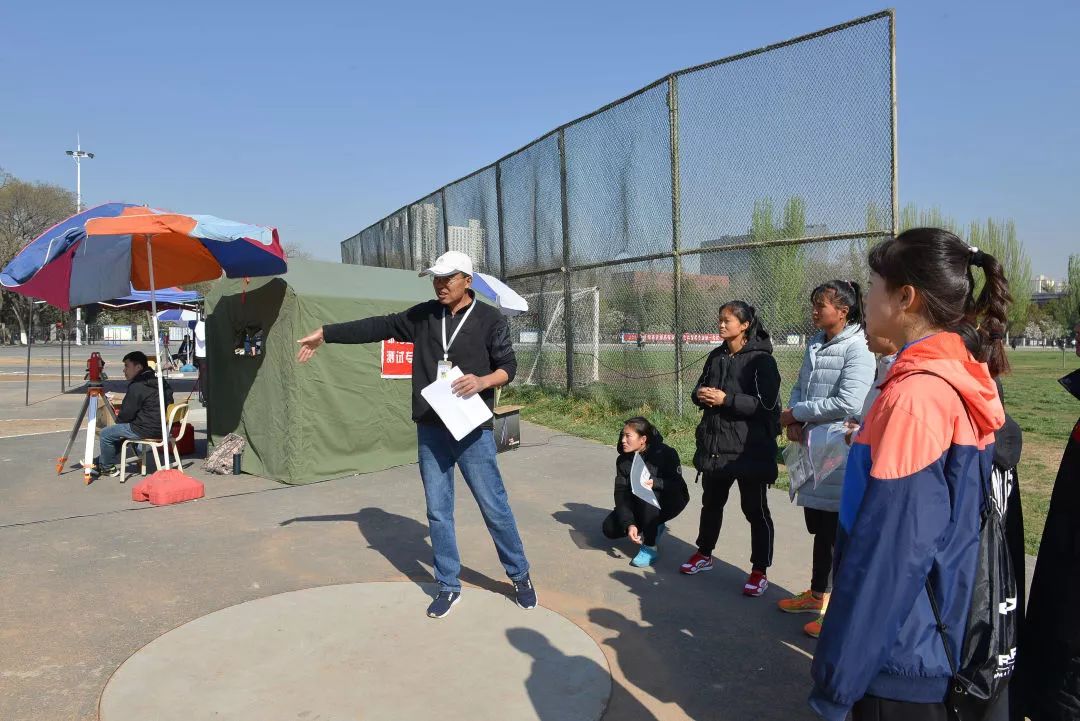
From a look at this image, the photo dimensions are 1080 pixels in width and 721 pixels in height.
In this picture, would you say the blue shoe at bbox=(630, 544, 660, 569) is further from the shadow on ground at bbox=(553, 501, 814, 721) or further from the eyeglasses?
the eyeglasses

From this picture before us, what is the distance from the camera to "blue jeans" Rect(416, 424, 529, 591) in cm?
390

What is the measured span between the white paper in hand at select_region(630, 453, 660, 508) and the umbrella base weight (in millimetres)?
4076

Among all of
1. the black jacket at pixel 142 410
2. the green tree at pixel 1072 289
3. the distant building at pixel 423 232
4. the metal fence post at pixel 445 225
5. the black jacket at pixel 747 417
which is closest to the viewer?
the black jacket at pixel 747 417

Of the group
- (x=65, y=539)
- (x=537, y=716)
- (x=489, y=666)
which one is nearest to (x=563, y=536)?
(x=489, y=666)

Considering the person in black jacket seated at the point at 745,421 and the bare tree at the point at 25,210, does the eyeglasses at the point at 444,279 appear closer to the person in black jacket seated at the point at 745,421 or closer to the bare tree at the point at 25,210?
the person in black jacket seated at the point at 745,421

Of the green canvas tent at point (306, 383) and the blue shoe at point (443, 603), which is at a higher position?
the green canvas tent at point (306, 383)

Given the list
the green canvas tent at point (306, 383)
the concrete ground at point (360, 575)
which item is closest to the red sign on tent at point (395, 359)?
the green canvas tent at point (306, 383)

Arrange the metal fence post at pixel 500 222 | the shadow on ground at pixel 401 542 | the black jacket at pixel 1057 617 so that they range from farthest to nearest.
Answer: the metal fence post at pixel 500 222 → the shadow on ground at pixel 401 542 → the black jacket at pixel 1057 617

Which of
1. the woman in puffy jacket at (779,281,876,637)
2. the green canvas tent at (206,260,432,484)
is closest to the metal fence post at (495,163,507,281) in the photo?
the green canvas tent at (206,260,432,484)

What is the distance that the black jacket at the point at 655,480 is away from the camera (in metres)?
4.87

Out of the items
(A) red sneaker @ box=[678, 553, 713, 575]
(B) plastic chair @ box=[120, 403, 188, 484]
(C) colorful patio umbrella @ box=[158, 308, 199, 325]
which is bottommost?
(A) red sneaker @ box=[678, 553, 713, 575]

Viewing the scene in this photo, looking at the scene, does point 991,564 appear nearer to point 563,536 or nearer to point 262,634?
point 262,634

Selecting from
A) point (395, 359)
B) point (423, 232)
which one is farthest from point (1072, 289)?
point (395, 359)

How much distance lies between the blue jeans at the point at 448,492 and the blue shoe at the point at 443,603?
A: 0.03 metres
